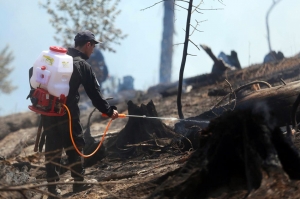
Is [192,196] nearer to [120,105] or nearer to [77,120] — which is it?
[77,120]

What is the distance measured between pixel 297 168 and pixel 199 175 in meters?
0.68

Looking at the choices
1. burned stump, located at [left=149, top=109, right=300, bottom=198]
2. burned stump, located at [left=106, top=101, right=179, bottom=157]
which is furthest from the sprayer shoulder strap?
burned stump, located at [left=149, top=109, right=300, bottom=198]

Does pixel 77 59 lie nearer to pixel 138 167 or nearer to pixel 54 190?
pixel 54 190

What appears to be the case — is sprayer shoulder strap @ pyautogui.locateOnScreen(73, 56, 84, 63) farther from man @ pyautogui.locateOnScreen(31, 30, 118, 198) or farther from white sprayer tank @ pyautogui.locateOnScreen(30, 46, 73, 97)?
white sprayer tank @ pyautogui.locateOnScreen(30, 46, 73, 97)

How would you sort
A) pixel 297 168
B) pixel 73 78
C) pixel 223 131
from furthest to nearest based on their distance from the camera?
pixel 73 78
pixel 223 131
pixel 297 168

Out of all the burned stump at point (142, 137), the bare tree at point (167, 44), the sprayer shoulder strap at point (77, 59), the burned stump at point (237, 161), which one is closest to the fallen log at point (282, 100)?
the burned stump at point (142, 137)

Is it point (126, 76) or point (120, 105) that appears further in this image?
point (126, 76)

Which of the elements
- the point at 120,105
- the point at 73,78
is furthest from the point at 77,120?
the point at 120,105

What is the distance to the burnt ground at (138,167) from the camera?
3.91 meters

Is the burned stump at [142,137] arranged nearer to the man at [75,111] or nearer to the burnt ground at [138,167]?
the burnt ground at [138,167]

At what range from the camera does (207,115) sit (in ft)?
26.4

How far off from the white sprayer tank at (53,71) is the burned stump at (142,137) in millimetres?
1907

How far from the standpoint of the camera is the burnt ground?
154 inches

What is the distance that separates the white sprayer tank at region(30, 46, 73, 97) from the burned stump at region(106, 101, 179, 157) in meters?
1.91
